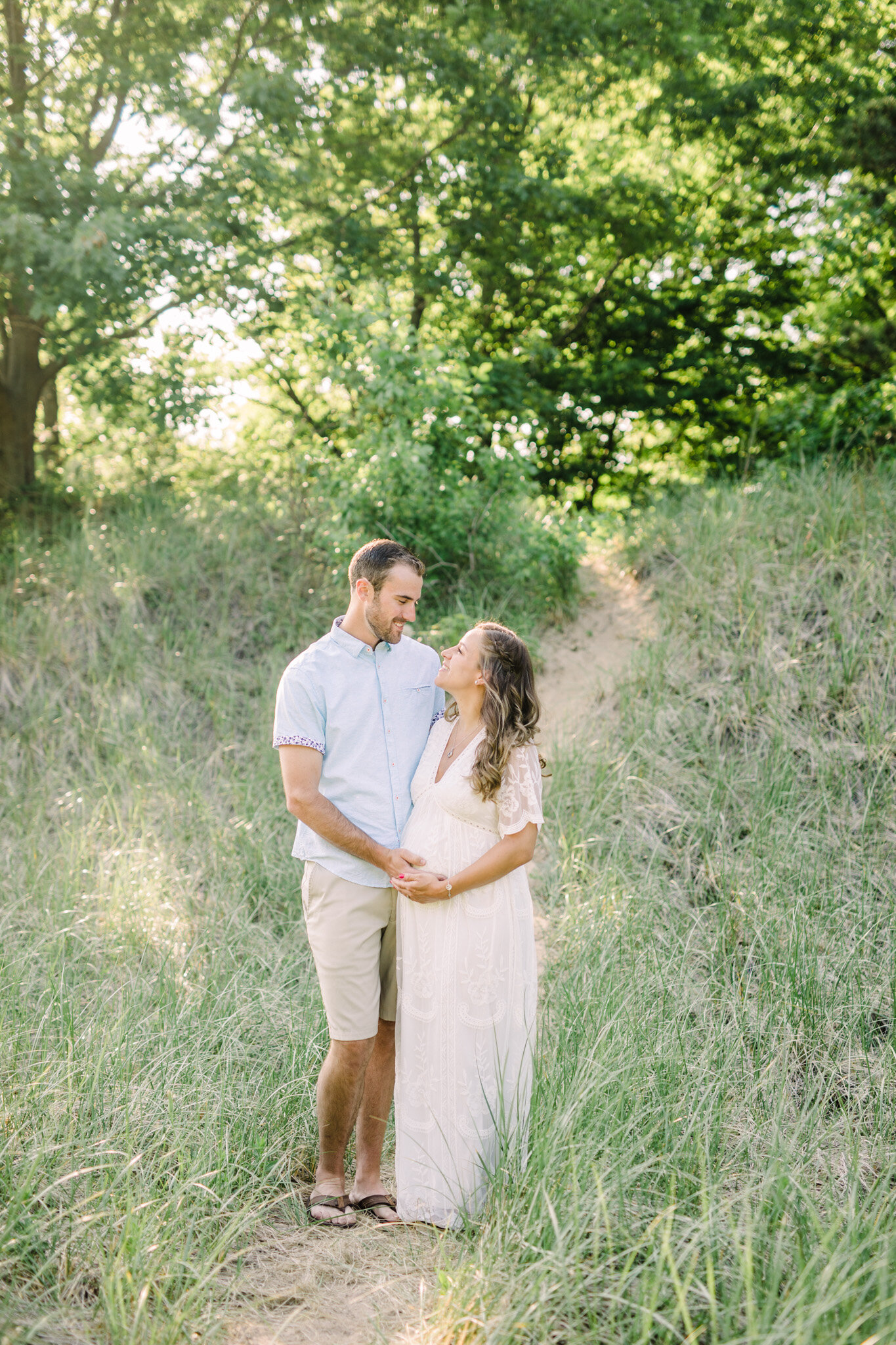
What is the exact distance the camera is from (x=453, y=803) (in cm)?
316

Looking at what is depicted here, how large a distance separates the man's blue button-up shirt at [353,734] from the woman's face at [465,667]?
218mm

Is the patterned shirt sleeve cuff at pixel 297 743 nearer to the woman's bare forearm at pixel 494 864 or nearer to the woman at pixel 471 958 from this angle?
the woman at pixel 471 958

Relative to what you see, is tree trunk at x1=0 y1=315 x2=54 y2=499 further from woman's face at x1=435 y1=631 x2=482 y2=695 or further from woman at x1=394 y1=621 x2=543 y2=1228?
woman at x1=394 y1=621 x2=543 y2=1228

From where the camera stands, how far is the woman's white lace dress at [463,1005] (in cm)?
311

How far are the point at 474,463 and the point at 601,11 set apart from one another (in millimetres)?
4930

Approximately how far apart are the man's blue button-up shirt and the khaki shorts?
0.05 metres

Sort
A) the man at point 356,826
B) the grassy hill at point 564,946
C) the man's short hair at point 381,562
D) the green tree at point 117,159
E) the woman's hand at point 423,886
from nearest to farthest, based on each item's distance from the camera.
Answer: the grassy hill at point 564,946 < the woman's hand at point 423,886 < the man at point 356,826 < the man's short hair at point 381,562 < the green tree at point 117,159

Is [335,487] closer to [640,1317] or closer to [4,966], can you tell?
[4,966]

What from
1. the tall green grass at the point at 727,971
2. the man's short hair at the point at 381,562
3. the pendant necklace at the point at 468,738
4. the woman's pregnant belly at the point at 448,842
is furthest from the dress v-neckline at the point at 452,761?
the tall green grass at the point at 727,971

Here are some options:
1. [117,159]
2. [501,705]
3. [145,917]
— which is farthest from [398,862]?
[117,159]

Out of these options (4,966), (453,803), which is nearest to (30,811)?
(4,966)

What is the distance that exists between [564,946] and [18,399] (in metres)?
7.96

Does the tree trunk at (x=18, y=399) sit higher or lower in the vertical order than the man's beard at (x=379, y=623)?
higher

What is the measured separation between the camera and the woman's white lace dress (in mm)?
3109
